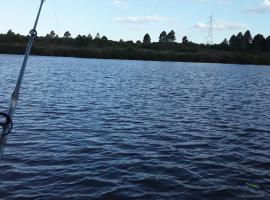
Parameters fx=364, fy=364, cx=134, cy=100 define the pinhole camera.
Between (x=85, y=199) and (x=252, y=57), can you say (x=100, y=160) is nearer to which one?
(x=85, y=199)

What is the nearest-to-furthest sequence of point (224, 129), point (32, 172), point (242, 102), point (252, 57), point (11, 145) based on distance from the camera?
1. point (32, 172)
2. point (11, 145)
3. point (224, 129)
4. point (242, 102)
5. point (252, 57)

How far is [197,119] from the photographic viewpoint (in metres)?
25.6

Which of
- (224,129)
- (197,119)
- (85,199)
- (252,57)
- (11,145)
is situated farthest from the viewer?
(252,57)

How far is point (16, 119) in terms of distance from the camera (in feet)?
74.6

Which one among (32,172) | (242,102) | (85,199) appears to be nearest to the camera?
(85,199)

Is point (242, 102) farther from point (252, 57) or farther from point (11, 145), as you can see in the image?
point (252, 57)

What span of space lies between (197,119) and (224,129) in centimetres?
326

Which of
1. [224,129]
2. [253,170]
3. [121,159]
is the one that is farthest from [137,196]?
A: [224,129]

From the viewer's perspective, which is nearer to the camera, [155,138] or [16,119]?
[155,138]

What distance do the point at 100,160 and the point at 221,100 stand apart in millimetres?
23996

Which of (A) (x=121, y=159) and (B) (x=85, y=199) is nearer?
(B) (x=85, y=199)

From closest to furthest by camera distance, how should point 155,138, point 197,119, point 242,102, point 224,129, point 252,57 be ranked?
point 155,138
point 224,129
point 197,119
point 242,102
point 252,57

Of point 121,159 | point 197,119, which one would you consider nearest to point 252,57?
point 197,119

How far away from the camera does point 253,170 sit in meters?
14.8
